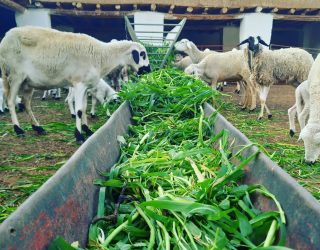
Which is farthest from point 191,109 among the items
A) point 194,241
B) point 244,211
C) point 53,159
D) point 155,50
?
point 155,50

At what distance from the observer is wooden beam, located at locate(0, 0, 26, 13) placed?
10.8 m

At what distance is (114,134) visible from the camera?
3141mm

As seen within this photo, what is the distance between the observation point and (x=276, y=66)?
25.9 ft

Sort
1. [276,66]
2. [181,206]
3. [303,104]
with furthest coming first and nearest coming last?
[276,66]
[303,104]
[181,206]

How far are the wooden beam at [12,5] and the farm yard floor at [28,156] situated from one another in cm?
600

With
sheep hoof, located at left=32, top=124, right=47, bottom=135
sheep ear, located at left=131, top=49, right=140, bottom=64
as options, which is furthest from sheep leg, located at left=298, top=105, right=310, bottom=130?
sheep hoof, located at left=32, top=124, right=47, bottom=135

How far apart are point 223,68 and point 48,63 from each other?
20.4 ft

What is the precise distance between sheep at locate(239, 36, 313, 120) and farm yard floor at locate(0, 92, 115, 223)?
4.28m

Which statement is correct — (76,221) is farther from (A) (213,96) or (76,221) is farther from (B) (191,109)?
(A) (213,96)

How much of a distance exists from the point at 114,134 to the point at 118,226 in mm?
1455

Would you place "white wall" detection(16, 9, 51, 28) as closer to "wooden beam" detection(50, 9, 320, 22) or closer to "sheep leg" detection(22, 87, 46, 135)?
"wooden beam" detection(50, 9, 320, 22)

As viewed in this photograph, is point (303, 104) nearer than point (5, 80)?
No

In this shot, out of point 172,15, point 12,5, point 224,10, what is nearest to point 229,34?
point 224,10

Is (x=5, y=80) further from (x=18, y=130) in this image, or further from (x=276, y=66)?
(x=276, y=66)
